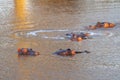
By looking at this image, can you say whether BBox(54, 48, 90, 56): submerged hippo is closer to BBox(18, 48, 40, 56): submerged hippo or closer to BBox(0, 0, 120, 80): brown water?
BBox(0, 0, 120, 80): brown water

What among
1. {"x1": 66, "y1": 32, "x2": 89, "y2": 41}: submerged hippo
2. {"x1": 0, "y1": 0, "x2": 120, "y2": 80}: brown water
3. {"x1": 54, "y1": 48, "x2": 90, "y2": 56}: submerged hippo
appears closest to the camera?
{"x1": 0, "y1": 0, "x2": 120, "y2": 80}: brown water

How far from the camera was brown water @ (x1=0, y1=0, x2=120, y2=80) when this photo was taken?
7.76 m

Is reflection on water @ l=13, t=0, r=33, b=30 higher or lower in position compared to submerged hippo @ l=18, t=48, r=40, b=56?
higher

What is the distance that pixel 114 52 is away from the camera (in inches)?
362

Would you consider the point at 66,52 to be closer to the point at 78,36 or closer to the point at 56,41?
the point at 56,41

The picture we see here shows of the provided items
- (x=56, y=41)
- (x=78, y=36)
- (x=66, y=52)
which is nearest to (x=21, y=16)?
(x=78, y=36)

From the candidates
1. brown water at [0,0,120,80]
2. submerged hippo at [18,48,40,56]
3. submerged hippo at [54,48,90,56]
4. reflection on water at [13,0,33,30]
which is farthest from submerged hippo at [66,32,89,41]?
reflection on water at [13,0,33,30]

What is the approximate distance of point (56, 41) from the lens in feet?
33.4

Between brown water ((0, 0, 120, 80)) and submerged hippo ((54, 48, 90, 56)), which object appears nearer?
brown water ((0, 0, 120, 80))

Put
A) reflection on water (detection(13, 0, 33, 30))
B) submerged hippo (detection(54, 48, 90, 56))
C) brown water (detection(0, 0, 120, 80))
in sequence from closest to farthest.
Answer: brown water (detection(0, 0, 120, 80))
submerged hippo (detection(54, 48, 90, 56))
reflection on water (detection(13, 0, 33, 30))

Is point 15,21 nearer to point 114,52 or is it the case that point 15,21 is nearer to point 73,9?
point 73,9

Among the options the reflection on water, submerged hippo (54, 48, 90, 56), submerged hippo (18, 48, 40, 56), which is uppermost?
the reflection on water

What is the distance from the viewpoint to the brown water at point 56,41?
776 centimetres

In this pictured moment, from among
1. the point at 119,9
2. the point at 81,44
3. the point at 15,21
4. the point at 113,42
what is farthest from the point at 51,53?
the point at 119,9
